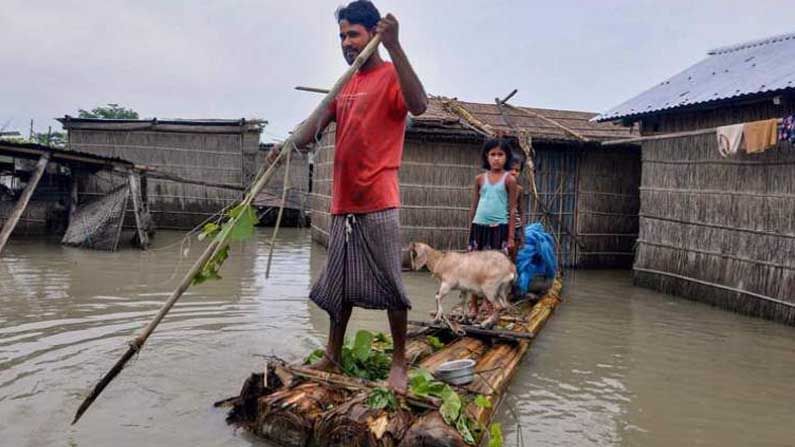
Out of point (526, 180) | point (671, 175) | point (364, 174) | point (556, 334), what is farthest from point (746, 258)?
point (364, 174)

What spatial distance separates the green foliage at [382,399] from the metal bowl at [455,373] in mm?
615

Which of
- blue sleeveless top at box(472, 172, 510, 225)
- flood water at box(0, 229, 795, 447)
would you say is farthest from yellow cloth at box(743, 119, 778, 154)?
blue sleeveless top at box(472, 172, 510, 225)

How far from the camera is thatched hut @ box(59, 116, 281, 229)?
736 inches

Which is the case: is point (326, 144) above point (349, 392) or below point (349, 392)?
above

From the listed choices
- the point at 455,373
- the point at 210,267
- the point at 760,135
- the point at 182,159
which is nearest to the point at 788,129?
the point at 760,135

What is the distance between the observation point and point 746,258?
8.65 metres

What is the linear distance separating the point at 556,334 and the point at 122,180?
565 inches

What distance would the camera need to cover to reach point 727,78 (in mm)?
9406

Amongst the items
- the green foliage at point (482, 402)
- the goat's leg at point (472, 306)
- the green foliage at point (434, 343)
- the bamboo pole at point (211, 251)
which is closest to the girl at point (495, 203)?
the goat's leg at point (472, 306)

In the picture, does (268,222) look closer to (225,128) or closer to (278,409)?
(225,128)

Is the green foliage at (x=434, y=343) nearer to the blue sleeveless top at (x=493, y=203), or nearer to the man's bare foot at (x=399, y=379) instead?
the man's bare foot at (x=399, y=379)

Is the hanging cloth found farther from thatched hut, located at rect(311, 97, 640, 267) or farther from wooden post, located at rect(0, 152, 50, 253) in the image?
wooden post, located at rect(0, 152, 50, 253)

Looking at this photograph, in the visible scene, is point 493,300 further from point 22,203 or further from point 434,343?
point 22,203

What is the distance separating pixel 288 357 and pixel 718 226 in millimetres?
6501
